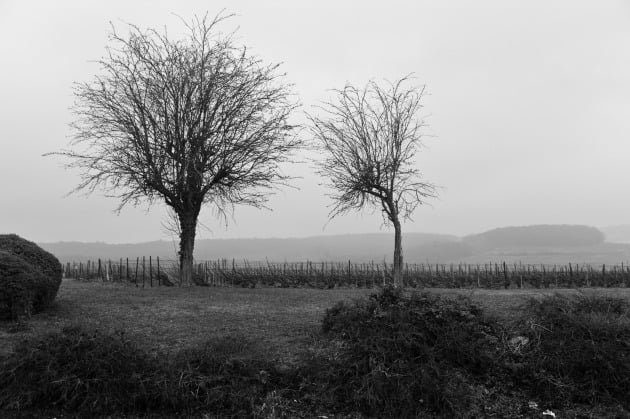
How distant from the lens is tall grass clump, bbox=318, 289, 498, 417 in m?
5.24

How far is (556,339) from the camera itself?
6223 mm

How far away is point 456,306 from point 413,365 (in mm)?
1796

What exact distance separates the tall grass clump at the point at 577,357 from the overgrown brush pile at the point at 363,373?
13 millimetres

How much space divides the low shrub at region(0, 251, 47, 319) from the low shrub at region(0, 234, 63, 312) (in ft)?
0.76

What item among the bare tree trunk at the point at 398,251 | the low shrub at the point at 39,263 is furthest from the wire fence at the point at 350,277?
the low shrub at the point at 39,263

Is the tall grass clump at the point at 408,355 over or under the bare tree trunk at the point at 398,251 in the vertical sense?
under

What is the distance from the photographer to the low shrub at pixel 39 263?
8.62 meters

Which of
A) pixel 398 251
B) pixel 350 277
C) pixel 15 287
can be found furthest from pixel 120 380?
pixel 350 277

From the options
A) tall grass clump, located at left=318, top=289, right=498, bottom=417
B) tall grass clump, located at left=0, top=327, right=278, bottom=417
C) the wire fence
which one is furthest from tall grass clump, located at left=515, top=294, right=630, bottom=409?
the wire fence

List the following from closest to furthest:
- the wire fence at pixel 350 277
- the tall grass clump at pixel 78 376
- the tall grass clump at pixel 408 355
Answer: the tall grass clump at pixel 78 376, the tall grass clump at pixel 408 355, the wire fence at pixel 350 277

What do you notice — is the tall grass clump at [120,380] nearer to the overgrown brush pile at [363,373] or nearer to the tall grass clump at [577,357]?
the overgrown brush pile at [363,373]

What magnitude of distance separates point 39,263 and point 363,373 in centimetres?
715

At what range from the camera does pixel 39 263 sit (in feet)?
29.7

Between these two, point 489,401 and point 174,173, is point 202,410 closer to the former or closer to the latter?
point 489,401
